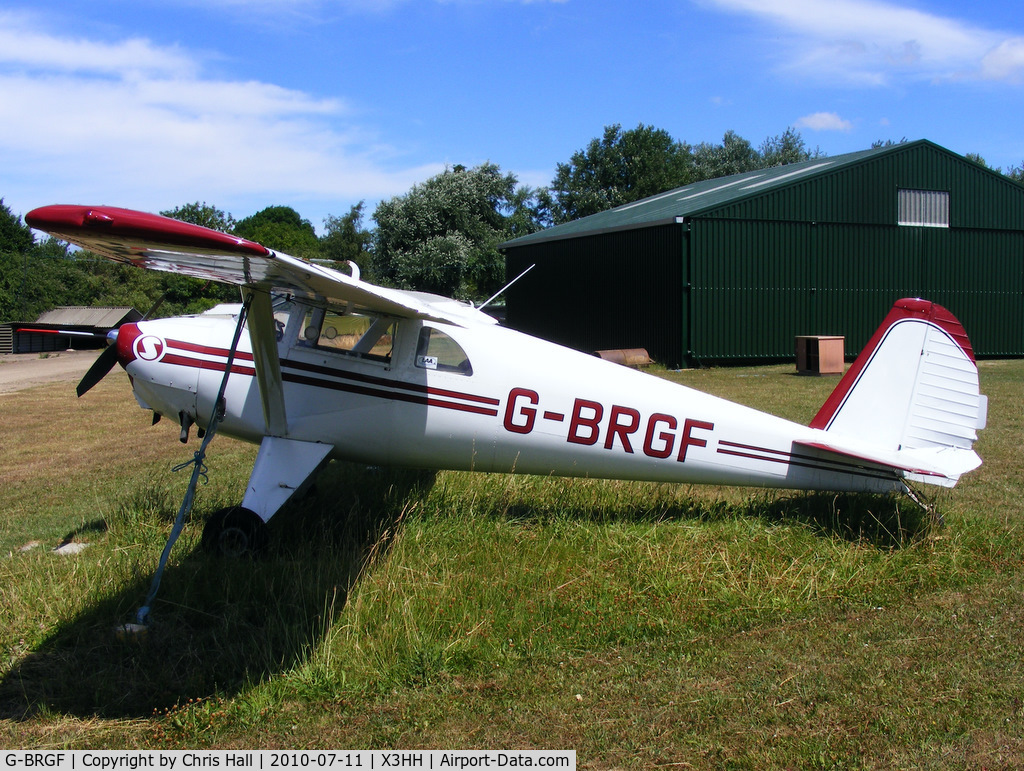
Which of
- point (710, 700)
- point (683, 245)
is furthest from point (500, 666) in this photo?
point (683, 245)

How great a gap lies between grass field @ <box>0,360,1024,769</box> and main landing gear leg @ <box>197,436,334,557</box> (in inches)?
6.6

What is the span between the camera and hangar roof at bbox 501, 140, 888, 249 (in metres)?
21.6

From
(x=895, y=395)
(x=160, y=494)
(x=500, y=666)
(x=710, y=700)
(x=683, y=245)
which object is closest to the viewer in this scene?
(x=710, y=700)

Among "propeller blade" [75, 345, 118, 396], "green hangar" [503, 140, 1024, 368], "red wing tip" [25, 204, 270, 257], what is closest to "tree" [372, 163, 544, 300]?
"green hangar" [503, 140, 1024, 368]

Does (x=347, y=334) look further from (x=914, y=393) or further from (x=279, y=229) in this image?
(x=279, y=229)

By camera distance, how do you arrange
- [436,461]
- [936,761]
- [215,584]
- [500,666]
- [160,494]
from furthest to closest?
[160,494], [436,461], [215,584], [500,666], [936,761]

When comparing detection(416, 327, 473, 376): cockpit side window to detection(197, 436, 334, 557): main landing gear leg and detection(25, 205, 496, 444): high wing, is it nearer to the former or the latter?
detection(25, 205, 496, 444): high wing

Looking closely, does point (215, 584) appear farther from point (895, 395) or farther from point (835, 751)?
point (895, 395)

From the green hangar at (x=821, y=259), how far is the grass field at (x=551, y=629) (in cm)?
1444

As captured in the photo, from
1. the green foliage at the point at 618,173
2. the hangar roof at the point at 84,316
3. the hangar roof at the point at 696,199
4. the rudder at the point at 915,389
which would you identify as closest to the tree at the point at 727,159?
the green foliage at the point at 618,173

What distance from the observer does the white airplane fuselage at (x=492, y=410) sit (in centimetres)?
593

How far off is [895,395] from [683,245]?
1549 cm

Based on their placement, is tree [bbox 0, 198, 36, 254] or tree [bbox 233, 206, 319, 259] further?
tree [bbox 233, 206, 319, 259]

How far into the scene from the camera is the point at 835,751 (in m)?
3.35
